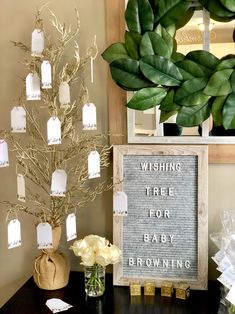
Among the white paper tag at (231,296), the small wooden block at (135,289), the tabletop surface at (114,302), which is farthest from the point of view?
the small wooden block at (135,289)

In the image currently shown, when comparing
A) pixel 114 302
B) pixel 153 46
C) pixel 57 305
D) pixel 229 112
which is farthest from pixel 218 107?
pixel 57 305

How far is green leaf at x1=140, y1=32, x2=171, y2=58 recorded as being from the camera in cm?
146

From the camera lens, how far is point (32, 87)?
150 centimetres

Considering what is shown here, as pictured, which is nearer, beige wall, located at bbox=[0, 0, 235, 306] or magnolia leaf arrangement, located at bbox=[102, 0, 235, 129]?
magnolia leaf arrangement, located at bbox=[102, 0, 235, 129]

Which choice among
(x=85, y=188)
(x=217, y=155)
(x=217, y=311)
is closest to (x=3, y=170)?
(x=85, y=188)

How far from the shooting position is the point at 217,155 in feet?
5.11

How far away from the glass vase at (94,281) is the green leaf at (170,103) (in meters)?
0.59

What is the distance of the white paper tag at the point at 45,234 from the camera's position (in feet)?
4.93

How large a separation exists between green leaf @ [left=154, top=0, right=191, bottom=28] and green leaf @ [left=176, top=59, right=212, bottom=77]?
0.49ft

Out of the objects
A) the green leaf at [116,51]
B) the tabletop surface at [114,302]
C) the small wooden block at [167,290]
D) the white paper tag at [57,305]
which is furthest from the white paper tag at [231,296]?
the green leaf at [116,51]

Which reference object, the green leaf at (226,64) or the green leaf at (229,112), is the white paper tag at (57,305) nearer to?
the green leaf at (229,112)

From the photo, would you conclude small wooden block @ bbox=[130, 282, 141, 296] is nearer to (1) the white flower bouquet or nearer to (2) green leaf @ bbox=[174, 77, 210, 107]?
(1) the white flower bouquet

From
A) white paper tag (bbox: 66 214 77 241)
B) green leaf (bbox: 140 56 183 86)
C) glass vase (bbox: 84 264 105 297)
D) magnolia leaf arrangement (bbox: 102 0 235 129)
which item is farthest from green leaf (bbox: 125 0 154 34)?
glass vase (bbox: 84 264 105 297)

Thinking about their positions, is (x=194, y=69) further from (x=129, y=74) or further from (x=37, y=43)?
(x=37, y=43)
